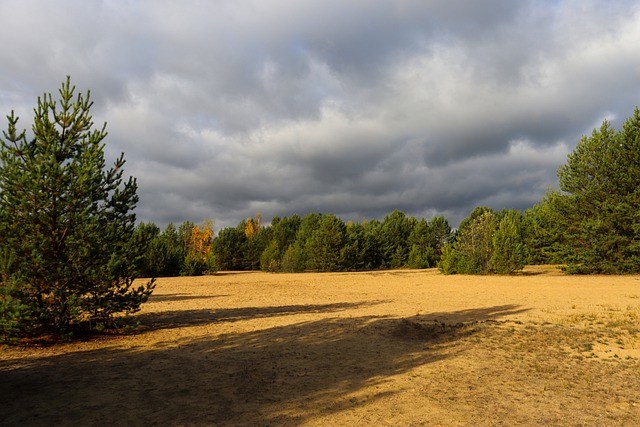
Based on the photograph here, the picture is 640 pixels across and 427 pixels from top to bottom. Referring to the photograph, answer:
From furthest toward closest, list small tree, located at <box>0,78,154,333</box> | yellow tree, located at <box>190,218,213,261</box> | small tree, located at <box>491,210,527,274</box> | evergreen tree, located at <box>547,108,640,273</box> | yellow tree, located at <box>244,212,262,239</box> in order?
yellow tree, located at <box>244,212,262,239</box> → yellow tree, located at <box>190,218,213,261</box> → small tree, located at <box>491,210,527,274</box> → evergreen tree, located at <box>547,108,640,273</box> → small tree, located at <box>0,78,154,333</box>

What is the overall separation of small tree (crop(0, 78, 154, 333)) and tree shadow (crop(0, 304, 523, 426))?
1.62 meters

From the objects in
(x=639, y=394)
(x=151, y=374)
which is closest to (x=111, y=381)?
(x=151, y=374)

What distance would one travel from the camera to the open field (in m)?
5.85

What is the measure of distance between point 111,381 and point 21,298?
396 cm

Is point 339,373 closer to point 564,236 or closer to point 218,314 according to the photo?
point 218,314

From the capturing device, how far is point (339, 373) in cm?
788

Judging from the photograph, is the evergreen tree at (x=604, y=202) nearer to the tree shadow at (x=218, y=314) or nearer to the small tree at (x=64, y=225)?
the tree shadow at (x=218, y=314)

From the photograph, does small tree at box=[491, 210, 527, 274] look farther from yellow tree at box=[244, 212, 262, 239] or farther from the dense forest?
yellow tree at box=[244, 212, 262, 239]

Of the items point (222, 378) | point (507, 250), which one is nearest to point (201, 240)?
point (507, 250)

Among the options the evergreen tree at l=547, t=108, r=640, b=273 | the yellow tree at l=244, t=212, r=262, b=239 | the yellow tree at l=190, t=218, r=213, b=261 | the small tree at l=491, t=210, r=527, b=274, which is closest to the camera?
the evergreen tree at l=547, t=108, r=640, b=273

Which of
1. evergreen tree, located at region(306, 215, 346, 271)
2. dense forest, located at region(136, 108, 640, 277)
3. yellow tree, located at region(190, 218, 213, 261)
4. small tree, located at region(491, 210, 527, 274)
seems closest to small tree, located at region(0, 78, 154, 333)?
dense forest, located at region(136, 108, 640, 277)

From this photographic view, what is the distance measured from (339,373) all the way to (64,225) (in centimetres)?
803

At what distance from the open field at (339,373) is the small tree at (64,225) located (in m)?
1.15

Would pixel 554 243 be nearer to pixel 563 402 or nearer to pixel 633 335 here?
pixel 633 335
